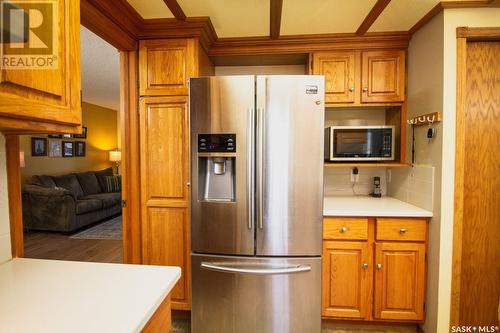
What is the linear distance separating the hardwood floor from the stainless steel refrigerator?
7.11 feet

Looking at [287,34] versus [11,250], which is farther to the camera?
[287,34]

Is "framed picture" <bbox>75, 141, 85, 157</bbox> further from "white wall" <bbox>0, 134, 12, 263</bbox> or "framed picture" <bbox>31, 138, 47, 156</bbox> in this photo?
"white wall" <bbox>0, 134, 12, 263</bbox>

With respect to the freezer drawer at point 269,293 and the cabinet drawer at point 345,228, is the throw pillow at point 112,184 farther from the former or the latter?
the cabinet drawer at point 345,228

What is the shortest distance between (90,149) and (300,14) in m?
6.00

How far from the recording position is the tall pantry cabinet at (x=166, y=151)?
199 centimetres

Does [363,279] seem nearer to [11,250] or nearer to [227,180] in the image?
[227,180]

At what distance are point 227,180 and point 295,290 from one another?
2.84ft

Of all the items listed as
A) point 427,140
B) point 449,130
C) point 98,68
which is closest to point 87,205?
point 98,68

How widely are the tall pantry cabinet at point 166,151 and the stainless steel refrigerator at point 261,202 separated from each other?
0.31 m

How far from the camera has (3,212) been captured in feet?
3.23

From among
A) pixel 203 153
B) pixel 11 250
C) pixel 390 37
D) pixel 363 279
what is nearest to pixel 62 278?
pixel 11 250

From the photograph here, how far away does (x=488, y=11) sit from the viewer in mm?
1685

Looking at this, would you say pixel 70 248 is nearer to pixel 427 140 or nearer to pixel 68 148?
pixel 68 148

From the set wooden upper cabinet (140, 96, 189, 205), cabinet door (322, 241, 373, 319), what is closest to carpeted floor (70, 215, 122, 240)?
wooden upper cabinet (140, 96, 189, 205)
